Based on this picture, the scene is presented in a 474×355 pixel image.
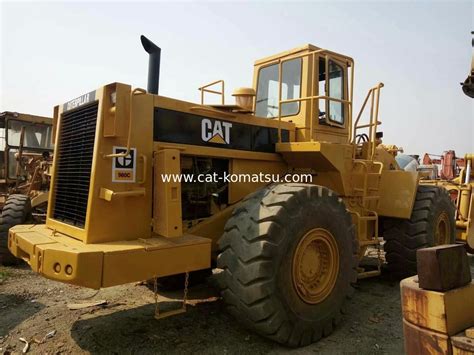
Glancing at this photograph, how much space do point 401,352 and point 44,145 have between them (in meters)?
8.46

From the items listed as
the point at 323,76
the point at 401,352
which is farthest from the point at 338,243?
the point at 323,76

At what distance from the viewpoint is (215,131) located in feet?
14.0

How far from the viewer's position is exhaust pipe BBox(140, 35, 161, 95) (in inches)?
167

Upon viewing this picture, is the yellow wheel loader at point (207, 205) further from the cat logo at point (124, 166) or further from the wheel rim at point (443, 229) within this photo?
the wheel rim at point (443, 229)

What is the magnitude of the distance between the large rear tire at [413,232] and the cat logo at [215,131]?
3122mm

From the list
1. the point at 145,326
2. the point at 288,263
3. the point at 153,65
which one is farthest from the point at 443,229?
the point at 153,65

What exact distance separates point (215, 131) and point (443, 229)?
4408mm

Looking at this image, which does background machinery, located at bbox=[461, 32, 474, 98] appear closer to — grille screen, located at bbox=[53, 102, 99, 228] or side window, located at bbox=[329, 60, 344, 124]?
side window, located at bbox=[329, 60, 344, 124]

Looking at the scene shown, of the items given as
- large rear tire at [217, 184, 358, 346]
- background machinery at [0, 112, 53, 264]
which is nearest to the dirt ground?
large rear tire at [217, 184, 358, 346]

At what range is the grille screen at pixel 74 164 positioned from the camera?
369cm

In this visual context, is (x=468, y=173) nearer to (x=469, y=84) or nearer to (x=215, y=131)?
(x=469, y=84)

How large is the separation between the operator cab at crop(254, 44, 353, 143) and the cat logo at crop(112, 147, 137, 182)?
7.00 feet

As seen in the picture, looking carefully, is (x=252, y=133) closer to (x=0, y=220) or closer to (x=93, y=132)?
(x=93, y=132)

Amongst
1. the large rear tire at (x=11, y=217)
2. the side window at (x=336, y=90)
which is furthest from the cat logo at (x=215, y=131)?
the large rear tire at (x=11, y=217)
